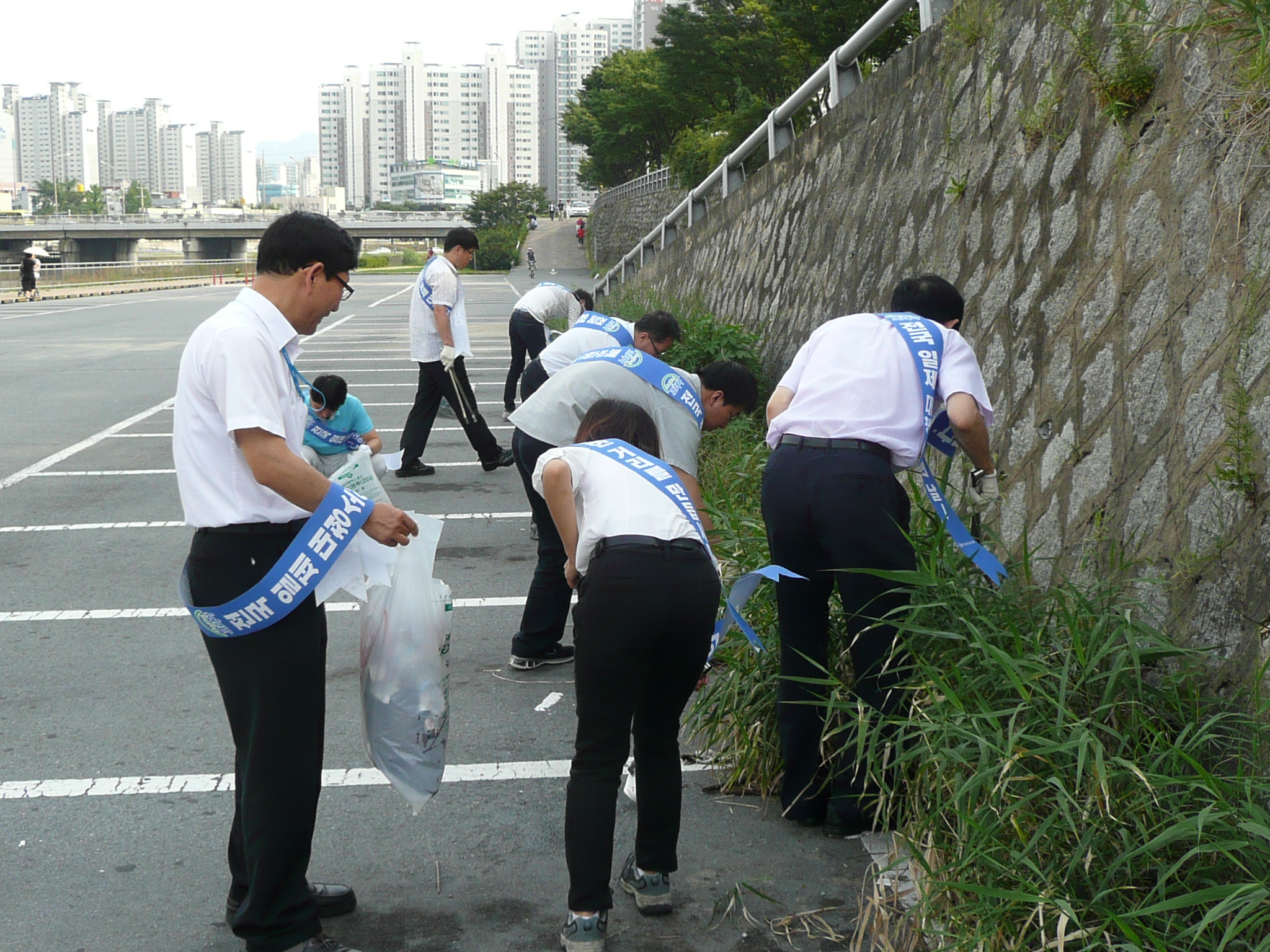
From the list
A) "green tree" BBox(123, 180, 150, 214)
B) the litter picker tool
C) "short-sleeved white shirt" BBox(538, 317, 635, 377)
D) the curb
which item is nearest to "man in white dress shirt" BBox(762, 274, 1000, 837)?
"short-sleeved white shirt" BBox(538, 317, 635, 377)

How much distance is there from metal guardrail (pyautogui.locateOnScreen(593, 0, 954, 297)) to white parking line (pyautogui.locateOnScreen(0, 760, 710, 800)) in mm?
6633

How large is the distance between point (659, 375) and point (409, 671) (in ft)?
5.57

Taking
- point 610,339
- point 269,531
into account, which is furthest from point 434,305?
point 269,531

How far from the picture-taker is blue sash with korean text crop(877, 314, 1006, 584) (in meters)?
3.76

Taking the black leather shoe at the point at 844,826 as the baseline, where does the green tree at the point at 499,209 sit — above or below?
above

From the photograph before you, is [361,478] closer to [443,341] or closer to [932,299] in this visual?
[932,299]

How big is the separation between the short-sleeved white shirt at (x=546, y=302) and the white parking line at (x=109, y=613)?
5412mm

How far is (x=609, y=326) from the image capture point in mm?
6770

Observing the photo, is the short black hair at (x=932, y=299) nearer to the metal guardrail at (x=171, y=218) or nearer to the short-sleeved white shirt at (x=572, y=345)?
the short-sleeved white shirt at (x=572, y=345)

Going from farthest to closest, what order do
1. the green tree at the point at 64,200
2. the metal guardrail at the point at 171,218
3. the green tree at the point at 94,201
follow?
the green tree at the point at 64,200
the green tree at the point at 94,201
the metal guardrail at the point at 171,218

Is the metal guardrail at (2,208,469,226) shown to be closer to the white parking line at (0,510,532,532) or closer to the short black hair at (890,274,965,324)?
the white parking line at (0,510,532,532)

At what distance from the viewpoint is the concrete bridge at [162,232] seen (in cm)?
9962

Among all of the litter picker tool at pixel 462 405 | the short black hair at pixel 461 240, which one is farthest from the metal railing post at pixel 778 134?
the litter picker tool at pixel 462 405

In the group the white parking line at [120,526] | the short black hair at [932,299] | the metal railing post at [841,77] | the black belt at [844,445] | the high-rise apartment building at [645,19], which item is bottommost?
the white parking line at [120,526]
